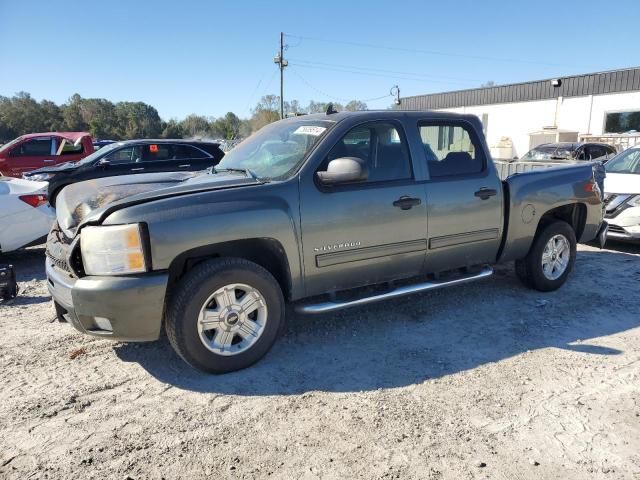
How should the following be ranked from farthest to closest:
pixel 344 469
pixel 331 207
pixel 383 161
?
pixel 383 161
pixel 331 207
pixel 344 469

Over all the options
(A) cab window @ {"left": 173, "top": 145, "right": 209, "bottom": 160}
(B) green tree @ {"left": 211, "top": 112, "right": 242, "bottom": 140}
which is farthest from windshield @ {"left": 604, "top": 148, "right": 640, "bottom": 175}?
(B) green tree @ {"left": 211, "top": 112, "right": 242, "bottom": 140}

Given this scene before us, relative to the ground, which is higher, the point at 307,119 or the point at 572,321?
the point at 307,119

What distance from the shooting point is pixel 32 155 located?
567 inches

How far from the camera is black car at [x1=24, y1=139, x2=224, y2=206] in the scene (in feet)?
29.2

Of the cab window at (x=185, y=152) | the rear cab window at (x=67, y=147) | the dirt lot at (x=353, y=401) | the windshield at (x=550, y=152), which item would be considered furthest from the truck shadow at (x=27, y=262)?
the windshield at (x=550, y=152)

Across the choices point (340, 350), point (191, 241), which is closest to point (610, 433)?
point (340, 350)

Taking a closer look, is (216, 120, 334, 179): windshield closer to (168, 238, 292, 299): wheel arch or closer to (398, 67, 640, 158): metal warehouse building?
(168, 238, 292, 299): wheel arch

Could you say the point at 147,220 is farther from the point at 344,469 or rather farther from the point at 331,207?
the point at 344,469

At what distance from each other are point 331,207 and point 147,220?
4.44 ft

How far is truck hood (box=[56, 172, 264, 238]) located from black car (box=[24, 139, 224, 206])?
17.0 feet

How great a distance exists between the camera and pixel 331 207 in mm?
3676

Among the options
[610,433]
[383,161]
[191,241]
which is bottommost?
[610,433]

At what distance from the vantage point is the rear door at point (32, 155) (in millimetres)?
14188

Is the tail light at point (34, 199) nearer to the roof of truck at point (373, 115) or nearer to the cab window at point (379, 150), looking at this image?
the roof of truck at point (373, 115)
